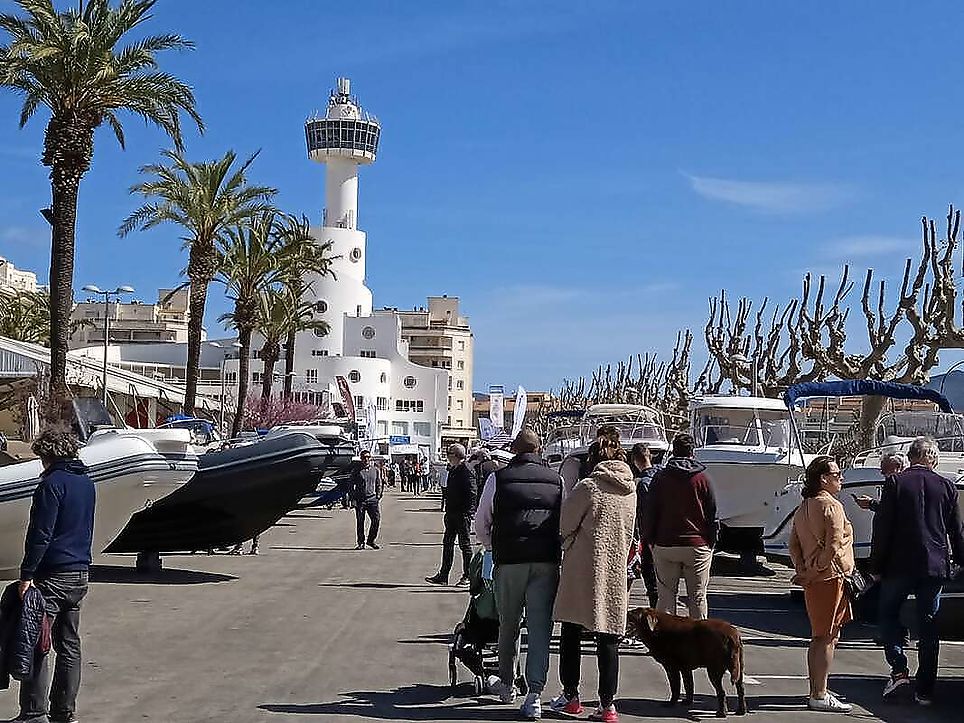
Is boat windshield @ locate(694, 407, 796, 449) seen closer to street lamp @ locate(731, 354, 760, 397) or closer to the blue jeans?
the blue jeans

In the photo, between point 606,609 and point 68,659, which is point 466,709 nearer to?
point 606,609

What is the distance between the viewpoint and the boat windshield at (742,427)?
20688 millimetres

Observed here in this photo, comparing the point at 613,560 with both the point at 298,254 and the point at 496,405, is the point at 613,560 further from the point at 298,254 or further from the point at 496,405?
the point at 496,405

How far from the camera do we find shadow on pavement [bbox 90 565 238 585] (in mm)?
17688

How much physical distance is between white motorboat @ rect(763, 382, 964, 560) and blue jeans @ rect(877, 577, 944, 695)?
7.64ft

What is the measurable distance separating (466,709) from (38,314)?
61609mm

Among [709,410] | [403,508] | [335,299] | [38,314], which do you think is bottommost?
[403,508]

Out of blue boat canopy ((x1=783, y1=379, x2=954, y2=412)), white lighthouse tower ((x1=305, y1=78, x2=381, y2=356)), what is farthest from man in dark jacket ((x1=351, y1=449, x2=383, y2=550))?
white lighthouse tower ((x1=305, y1=78, x2=381, y2=356))

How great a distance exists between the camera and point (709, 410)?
23281 millimetres

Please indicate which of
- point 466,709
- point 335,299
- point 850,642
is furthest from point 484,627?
point 335,299

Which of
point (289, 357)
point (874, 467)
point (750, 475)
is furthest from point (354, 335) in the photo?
point (874, 467)

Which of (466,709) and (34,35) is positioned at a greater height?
(34,35)

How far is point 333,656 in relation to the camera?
444 inches

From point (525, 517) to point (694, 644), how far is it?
152cm
